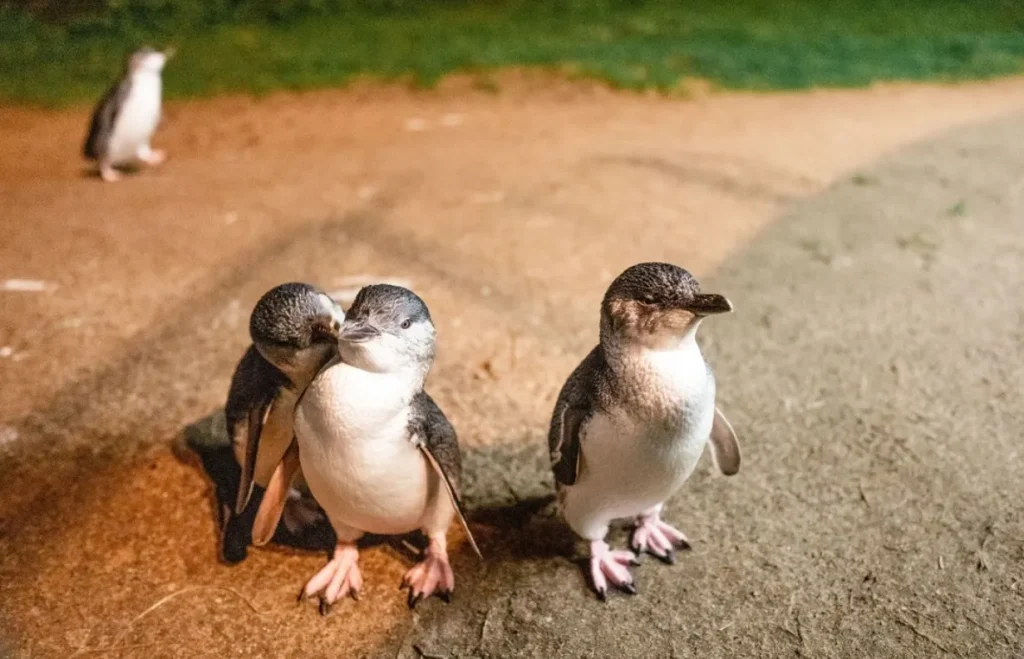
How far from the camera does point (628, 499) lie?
214cm

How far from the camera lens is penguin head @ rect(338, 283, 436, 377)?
1.89 metres

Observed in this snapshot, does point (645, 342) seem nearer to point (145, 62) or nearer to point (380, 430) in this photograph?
point (380, 430)

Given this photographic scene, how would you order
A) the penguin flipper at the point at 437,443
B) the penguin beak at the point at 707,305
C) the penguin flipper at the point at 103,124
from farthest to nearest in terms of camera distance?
the penguin flipper at the point at 103,124
the penguin flipper at the point at 437,443
the penguin beak at the point at 707,305

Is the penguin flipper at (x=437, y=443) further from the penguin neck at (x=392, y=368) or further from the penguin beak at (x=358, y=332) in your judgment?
the penguin beak at (x=358, y=332)

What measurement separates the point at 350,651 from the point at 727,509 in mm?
1150

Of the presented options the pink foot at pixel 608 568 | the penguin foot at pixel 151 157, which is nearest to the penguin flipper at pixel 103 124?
the penguin foot at pixel 151 157

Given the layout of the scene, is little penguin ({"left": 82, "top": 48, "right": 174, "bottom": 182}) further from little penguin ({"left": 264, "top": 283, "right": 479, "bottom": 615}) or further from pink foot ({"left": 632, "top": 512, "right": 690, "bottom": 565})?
pink foot ({"left": 632, "top": 512, "right": 690, "bottom": 565})

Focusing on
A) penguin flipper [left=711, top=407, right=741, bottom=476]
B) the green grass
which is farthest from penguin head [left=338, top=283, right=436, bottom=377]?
the green grass

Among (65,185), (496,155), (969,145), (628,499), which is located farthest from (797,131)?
(65,185)

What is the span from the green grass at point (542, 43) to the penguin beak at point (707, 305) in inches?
188

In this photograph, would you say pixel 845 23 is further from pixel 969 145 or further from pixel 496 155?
pixel 496 155

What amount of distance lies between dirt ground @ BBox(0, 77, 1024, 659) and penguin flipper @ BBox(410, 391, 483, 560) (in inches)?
13.1

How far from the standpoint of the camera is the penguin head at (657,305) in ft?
6.14

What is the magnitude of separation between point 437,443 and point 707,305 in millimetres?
731
